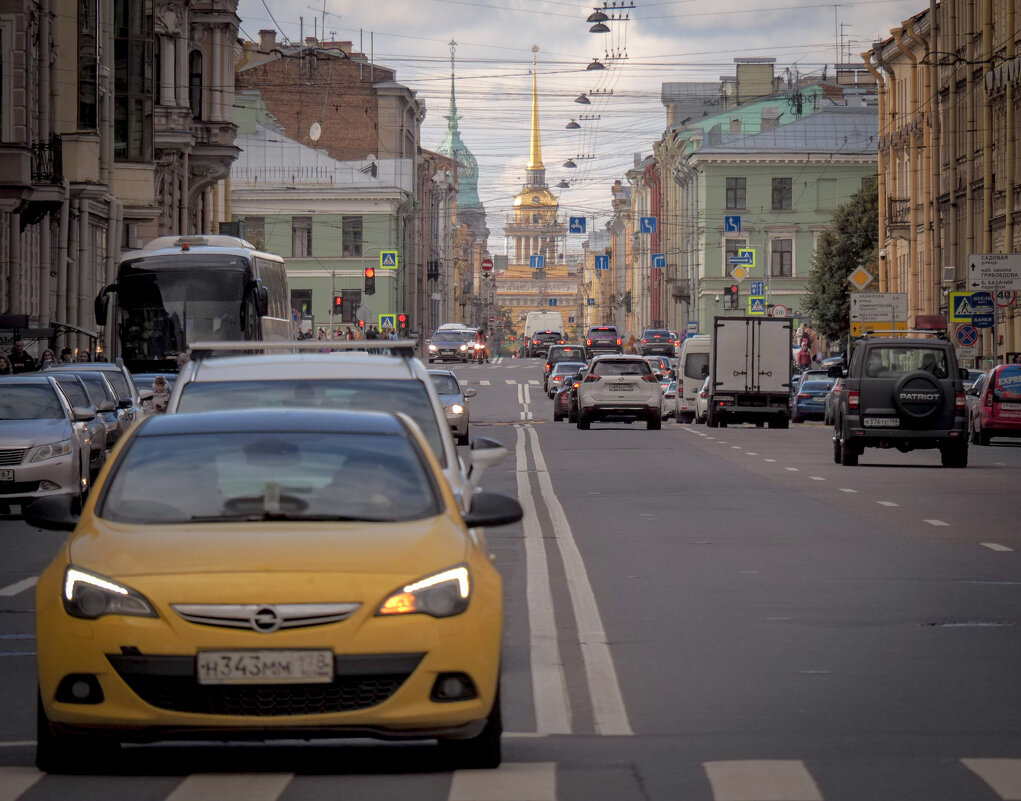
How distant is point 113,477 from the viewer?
8.05 m

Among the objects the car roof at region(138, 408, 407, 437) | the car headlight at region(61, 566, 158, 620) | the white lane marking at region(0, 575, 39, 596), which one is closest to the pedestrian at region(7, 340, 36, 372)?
the white lane marking at region(0, 575, 39, 596)

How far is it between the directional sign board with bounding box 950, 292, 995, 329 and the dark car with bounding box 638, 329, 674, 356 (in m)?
53.6

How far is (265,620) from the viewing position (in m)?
7.03

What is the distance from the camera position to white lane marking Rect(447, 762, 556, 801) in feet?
22.8

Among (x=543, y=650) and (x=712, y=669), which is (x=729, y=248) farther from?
(x=712, y=669)

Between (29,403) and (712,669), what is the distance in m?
14.9

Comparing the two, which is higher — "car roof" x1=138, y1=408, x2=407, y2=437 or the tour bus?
the tour bus

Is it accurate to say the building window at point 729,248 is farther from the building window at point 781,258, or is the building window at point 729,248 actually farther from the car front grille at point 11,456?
the car front grille at point 11,456

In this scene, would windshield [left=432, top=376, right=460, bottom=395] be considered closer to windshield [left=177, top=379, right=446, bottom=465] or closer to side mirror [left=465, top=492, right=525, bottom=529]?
windshield [left=177, top=379, right=446, bottom=465]

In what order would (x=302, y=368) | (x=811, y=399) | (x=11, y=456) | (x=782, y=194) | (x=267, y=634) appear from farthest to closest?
(x=782, y=194), (x=811, y=399), (x=11, y=456), (x=302, y=368), (x=267, y=634)

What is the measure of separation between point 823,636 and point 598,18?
164 feet

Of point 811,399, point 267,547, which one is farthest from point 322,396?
point 811,399

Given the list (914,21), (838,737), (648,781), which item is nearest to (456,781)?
(648,781)

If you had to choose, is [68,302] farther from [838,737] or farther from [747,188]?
[747,188]
